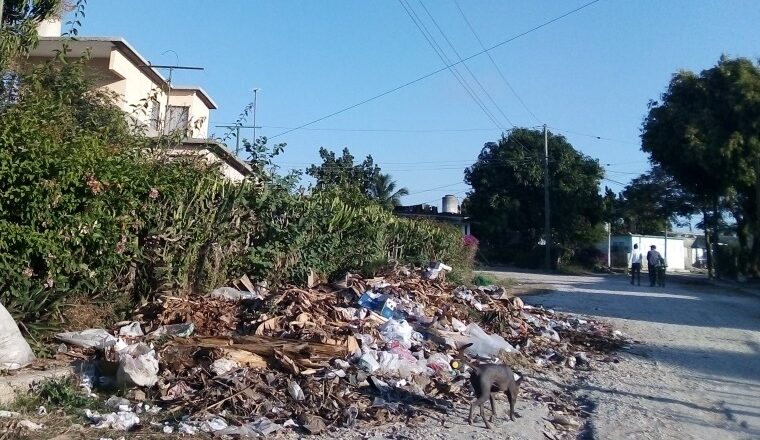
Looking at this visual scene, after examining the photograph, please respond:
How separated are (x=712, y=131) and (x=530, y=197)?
20463mm

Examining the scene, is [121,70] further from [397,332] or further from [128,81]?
[397,332]

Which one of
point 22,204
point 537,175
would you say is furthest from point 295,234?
point 537,175

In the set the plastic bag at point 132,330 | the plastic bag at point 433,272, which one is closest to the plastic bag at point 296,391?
the plastic bag at point 132,330

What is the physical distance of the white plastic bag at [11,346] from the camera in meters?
7.65

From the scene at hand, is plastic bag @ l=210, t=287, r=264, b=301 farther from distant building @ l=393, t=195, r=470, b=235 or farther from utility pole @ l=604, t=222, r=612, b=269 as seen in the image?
utility pole @ l=604, t=222, r=612, b=269

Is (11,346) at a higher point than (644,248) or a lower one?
lower

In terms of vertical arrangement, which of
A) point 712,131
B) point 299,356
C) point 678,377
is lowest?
point 678,377

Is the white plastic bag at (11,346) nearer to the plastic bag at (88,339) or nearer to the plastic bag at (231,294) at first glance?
the plastic bag at (88,339)

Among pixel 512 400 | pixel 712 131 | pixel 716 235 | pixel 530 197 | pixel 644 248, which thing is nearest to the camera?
pixel 512 400

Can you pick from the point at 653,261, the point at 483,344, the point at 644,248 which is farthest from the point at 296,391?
the point at 644,248

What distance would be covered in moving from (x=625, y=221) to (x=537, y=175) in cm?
1518

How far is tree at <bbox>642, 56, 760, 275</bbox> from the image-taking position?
1215 inches

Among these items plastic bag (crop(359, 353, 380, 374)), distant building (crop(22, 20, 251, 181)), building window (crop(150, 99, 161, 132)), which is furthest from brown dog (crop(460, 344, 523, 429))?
distant building (crop(22, 20, 251, 181))

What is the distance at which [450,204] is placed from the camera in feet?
180
